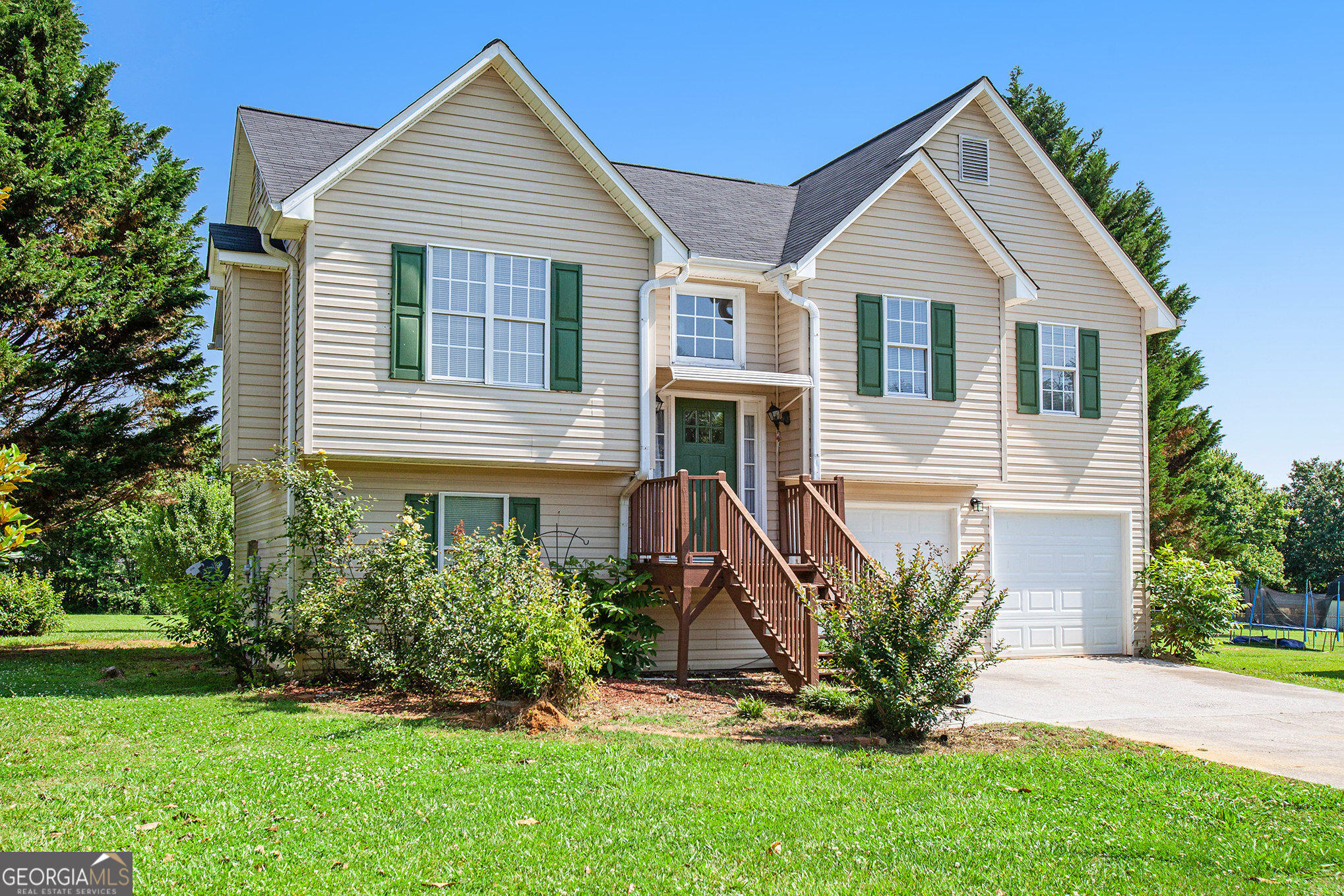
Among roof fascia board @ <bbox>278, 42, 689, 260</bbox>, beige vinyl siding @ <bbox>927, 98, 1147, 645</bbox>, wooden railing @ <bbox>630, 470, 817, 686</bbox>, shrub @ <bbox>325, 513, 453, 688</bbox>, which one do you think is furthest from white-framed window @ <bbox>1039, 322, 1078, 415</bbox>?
shrub @ <bbox>325, 513, 453, 688</bbox>

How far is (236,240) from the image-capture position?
1300 cm

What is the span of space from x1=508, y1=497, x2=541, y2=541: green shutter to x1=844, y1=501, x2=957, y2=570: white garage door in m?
4.65

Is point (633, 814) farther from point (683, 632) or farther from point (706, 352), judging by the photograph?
point (706, 352)

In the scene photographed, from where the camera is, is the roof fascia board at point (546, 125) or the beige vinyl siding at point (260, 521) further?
the beige vinyl siding at point (260, 521)

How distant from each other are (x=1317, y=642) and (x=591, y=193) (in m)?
20.4

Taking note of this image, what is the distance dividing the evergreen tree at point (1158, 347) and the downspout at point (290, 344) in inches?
743

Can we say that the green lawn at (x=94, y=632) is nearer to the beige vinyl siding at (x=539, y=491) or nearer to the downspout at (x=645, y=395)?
the beige vinyl siding at (x=539, y=491)

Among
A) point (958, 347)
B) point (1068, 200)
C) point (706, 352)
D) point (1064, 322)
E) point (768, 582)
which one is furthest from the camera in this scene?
point (1068, 200)

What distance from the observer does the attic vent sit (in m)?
16.5

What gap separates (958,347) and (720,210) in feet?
14.8

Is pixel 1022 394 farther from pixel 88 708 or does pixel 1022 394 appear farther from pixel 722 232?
pixel 88 708

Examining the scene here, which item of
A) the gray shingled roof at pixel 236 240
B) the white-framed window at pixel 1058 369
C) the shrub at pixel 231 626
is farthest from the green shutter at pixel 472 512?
the white-framed window at pixel 1058 369

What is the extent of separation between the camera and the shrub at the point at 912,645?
28.3 ft

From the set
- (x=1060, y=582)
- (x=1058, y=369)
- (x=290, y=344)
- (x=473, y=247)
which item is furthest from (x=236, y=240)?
(x=1060, y=582)
